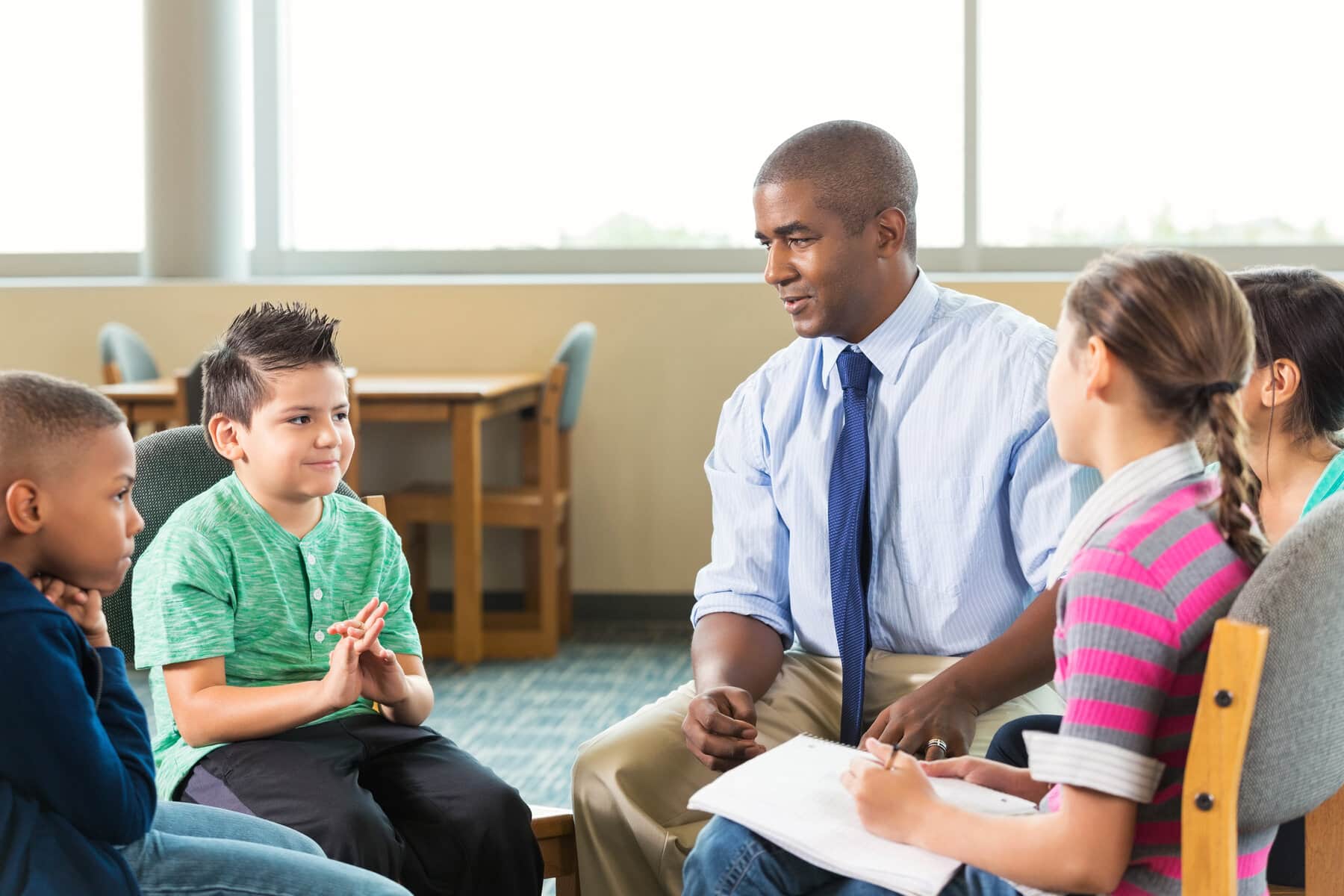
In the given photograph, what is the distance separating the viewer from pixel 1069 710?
1.01 m

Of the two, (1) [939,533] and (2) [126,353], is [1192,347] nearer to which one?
(1) [939,533]

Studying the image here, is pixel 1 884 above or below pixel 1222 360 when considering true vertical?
below

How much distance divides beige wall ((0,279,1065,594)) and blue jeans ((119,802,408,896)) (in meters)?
3.00

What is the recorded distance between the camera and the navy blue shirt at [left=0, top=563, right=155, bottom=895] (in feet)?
3.32

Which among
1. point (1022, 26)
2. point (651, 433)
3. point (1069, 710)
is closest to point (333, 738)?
point (1069, 710)

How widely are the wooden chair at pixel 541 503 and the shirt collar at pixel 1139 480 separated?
9.10ft

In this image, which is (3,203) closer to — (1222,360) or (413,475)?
(413,475)

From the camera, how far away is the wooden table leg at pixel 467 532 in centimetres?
363

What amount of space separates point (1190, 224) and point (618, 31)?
200cm

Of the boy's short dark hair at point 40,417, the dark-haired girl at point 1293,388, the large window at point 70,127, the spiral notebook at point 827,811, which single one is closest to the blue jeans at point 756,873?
the spiral notebook at point 827,811

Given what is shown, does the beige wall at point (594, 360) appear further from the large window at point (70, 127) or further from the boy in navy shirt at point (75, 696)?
the boy in navy shirt at point (75, 696)

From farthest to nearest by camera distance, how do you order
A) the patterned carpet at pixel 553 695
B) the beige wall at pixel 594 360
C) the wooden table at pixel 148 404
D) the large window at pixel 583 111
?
the large window at pixel 583 111
the beige wall at pixel 594 360
the wooden table at pixel 148 404
the patterned carpet at pixel 553 695

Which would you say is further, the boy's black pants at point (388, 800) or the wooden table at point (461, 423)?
the wooden table at point (461, 423)

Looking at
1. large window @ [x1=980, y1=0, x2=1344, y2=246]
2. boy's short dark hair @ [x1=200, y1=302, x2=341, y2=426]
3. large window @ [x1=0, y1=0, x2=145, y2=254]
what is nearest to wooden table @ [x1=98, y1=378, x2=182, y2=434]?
large window @ [x1=0, y1=0, x2=145, y2=254]
